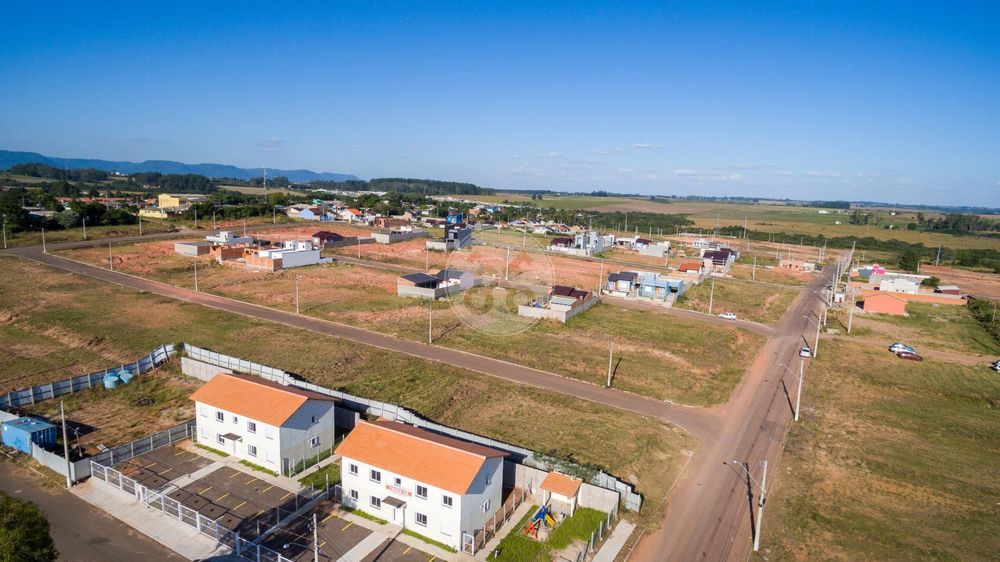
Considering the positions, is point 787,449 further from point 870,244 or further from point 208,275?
point 870,244

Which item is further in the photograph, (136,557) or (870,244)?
(870,244)

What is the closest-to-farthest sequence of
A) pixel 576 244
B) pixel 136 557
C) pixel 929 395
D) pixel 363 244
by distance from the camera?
pixel 136 557
pixel 929 395
pixel 363 244
pixel 576 244

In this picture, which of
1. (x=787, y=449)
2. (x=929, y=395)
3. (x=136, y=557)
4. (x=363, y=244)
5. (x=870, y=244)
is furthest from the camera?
(x=870, y=244)

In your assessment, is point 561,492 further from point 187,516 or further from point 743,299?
point 743,299

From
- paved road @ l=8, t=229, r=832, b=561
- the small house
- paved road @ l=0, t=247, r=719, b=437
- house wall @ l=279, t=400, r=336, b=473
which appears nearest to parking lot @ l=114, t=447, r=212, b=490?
house wall @ l=279, t=400, r=336, b=473

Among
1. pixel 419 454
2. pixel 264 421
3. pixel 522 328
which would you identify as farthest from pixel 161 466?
pixel 522 328

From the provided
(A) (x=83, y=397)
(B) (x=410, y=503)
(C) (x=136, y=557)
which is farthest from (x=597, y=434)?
(A) (x=83, y=397)

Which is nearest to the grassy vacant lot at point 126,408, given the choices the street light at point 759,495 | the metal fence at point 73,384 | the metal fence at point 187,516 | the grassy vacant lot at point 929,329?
the metal fence at point 73,384

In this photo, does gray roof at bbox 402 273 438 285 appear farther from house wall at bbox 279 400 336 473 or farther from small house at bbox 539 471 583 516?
small house at bbox 539 471 583 516

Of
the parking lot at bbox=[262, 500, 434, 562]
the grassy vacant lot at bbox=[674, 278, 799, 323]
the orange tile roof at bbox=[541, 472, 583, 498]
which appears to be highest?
the grassy vacant lot at bbox=[674, 278, 799, 323]
